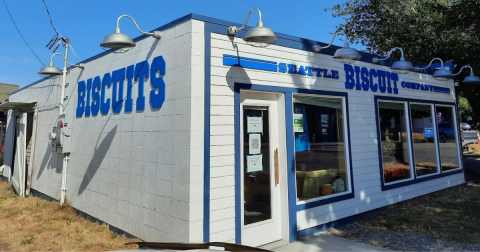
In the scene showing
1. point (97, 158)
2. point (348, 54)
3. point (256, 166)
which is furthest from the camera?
point (97, 158)

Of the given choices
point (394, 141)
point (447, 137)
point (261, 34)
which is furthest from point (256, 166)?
point (447, 137)

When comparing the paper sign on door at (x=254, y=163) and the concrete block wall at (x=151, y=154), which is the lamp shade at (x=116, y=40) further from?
the paper sign on door at (x=254, y=163)

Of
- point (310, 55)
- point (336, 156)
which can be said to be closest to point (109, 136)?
point (310, 55)

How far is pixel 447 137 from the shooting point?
959 centimetres

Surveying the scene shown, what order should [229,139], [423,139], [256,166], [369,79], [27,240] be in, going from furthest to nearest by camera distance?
[423,139]
[369,79]
[27,240]
[256,166]
[229,139]

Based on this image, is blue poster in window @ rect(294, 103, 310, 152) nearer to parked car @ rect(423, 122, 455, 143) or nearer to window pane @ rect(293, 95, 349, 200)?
window pane @ rect(293, 95, 349, 200)

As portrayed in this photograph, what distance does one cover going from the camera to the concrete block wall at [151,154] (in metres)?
4.05

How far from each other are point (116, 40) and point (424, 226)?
6.18 meters

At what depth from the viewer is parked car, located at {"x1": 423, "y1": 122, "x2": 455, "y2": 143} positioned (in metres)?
8.52

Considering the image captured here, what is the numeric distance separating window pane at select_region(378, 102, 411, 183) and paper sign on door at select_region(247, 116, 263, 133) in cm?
357

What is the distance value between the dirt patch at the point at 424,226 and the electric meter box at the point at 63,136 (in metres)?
6.02

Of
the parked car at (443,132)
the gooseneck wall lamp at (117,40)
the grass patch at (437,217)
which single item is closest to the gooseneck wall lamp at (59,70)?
the gooseneck wall lamp at (117,40)

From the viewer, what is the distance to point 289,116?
16.8 ft

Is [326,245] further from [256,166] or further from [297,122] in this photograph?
[297,122]
